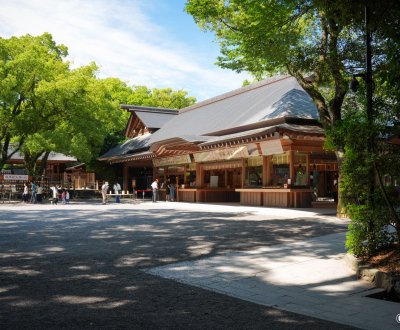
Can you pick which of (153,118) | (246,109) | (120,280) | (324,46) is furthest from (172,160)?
(120,280)

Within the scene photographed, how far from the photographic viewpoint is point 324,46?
46.7ft

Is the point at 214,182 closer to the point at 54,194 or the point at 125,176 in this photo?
the point at 54,194

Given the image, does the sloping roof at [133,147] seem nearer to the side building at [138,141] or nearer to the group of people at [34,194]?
the side building at [138,141]

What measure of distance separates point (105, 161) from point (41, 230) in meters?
26.4

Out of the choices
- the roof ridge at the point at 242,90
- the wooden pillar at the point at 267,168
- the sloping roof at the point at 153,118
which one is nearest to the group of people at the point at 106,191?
the sloping roof at the point at 153,118

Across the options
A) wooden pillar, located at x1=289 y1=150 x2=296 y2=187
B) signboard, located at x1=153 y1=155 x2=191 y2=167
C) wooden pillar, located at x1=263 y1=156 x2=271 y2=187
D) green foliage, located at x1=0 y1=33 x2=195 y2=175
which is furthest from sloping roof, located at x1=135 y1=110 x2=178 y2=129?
wooden pillar, located at x1=289 y1=150 x2=296 y2=187

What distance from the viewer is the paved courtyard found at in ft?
14.2

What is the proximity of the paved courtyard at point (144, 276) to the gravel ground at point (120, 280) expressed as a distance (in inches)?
0.4

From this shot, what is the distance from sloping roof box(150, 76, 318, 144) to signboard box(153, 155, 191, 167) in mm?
1695

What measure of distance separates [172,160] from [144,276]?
75.5ft

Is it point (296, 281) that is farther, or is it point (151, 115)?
point (151, 115)

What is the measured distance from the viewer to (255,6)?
37.6 ft

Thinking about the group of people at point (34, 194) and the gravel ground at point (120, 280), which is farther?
the group of people at point (34, 194)

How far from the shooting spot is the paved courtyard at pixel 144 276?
4332 mm
